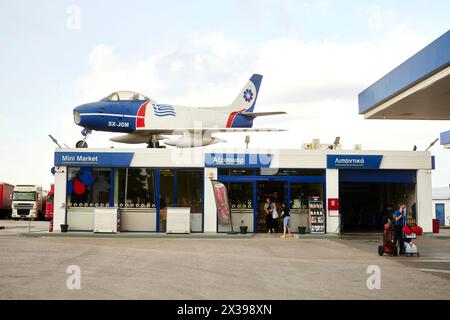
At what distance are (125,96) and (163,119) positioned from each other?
A: 92.9 inches

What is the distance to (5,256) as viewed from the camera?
50.8 ft

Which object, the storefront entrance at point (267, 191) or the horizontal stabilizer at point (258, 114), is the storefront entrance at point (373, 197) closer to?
the storefront entrance at point (267, 191)

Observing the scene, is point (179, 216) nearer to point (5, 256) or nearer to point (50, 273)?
point (5, 256)

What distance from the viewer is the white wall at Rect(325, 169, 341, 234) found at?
25578mm

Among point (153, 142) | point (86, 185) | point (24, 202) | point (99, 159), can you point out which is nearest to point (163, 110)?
point (153, 142)

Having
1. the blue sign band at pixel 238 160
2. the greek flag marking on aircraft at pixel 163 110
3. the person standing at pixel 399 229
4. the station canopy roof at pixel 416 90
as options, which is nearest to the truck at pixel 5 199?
the greek flag marking on aircraft at pixel 163 110

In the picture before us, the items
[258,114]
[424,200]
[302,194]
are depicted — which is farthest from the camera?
[258,114]

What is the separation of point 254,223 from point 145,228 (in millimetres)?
4849

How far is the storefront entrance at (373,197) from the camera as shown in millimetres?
26531

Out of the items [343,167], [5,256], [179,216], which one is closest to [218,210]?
[179,216]

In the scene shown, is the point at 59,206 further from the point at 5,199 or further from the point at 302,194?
the point at 5,199

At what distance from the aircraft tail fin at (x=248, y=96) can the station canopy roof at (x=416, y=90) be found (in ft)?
41.5

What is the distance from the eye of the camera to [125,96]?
1134 inches

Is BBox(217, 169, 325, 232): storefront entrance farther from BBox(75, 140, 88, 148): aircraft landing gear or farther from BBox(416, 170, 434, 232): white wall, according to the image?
BBox(75, 140, 88, 148): aircraft landing gear
